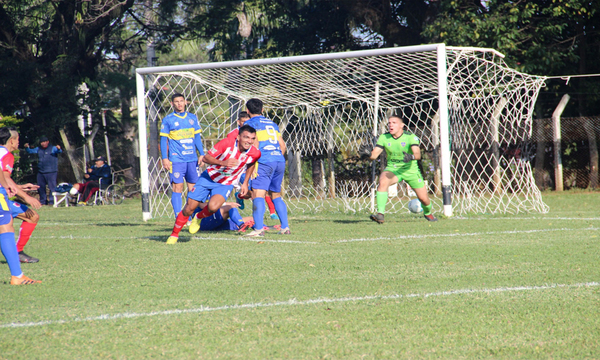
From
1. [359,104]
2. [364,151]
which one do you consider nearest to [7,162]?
[359,104]

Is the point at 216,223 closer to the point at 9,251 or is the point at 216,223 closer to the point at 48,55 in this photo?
A: the point at 9,251

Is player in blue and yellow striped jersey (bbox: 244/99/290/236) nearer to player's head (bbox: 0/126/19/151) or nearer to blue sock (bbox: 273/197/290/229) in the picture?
blue sock (bbox: 273/197/290/229)

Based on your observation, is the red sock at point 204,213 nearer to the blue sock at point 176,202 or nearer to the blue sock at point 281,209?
the blue sock at point 281,209

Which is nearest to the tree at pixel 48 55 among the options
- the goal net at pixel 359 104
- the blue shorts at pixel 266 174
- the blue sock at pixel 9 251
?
the goal net at pixel 359 104

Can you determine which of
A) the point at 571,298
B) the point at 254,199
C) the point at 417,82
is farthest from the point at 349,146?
the point at 571,298

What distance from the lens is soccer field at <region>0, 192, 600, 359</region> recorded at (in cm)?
301

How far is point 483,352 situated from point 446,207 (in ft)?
22.7

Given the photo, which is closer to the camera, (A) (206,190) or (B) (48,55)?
(A) (206,190)

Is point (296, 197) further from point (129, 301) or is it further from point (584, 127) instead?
point (129, 301)

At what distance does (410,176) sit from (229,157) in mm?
3299

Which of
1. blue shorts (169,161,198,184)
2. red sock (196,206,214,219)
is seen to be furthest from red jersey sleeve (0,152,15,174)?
blue shorts (169,161,198,184)

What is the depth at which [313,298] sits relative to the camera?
4000 mm

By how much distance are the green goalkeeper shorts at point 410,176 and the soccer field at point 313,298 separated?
5.85ft

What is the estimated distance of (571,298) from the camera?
151 inches
